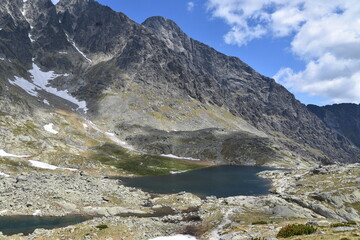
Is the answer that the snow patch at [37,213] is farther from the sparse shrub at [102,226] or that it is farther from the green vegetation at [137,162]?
the green vegetation at [137,162]

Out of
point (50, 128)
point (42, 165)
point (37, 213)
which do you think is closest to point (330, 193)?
point (37, 213)

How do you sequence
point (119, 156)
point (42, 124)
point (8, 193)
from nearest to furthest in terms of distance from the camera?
point (8, 193) → point (119, 156) → point (42, 124)

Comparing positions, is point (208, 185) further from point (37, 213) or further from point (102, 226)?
point (102, 226)

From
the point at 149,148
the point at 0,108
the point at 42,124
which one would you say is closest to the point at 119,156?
the point at 149,148

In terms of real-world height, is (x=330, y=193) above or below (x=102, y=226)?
above

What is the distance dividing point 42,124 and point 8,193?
111m

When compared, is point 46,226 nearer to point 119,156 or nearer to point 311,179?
point 311,179

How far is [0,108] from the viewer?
522 ft

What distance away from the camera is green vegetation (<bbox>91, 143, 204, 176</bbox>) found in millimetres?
136375

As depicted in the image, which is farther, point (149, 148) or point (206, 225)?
point (149, 148)

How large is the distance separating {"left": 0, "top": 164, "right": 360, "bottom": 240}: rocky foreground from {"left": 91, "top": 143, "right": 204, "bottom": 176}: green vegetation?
1817 inches

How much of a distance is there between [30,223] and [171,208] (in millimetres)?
31984

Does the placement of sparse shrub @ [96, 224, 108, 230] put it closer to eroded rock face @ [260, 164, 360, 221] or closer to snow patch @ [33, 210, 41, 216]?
snow patch @ [33, 210, 41, 216]

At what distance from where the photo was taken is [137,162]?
147m
